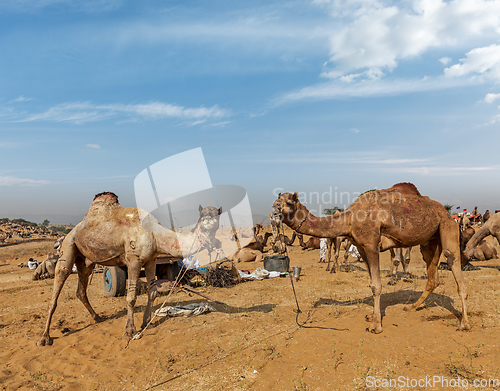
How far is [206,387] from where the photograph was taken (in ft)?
14.7

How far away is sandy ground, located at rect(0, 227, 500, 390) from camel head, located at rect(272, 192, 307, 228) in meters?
2.30

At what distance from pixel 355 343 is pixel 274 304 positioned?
3.51m

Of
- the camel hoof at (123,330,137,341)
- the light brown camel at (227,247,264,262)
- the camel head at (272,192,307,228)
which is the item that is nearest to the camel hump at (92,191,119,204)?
the camel hoof at (123,330,137,341)

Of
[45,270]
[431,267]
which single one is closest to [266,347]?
[431,267]

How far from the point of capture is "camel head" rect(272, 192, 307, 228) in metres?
6.28

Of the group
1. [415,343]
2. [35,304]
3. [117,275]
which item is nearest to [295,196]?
[415,343]

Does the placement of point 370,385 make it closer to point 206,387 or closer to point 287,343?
point 287,343

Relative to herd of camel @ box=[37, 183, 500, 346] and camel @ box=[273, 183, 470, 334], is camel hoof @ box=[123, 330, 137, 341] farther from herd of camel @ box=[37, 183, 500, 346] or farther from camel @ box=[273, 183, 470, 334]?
camel @ box=[273, 183, 470, 334]

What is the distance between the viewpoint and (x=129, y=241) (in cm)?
656

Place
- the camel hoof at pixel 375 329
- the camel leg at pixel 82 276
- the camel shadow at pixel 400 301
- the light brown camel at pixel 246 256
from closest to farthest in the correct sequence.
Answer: the camel hoof at pixel 375 329, the camel leg at pixel 82 276, the camel shadow at pixel 400 301, the light brown camel at pixel 246 256

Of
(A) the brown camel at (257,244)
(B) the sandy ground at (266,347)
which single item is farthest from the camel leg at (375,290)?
(A) the brown camel at (257,244)

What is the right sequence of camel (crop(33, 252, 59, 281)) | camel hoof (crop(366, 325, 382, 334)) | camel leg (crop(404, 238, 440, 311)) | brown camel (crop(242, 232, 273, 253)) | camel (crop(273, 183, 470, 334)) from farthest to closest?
brown camel (crop(242, 232, 273, 253)) → camel (crop(33, 252, 59, 281)) → camel leg (crop(404, 238, 440, 311)) → camel (crop(273, 183, 470, 334)) → camel hoof (crop(366, 325, 382, 334))

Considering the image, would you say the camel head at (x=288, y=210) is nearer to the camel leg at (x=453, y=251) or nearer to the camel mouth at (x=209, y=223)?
the camel mouth at (x=209, y=223)

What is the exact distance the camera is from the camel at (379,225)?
6.33m
